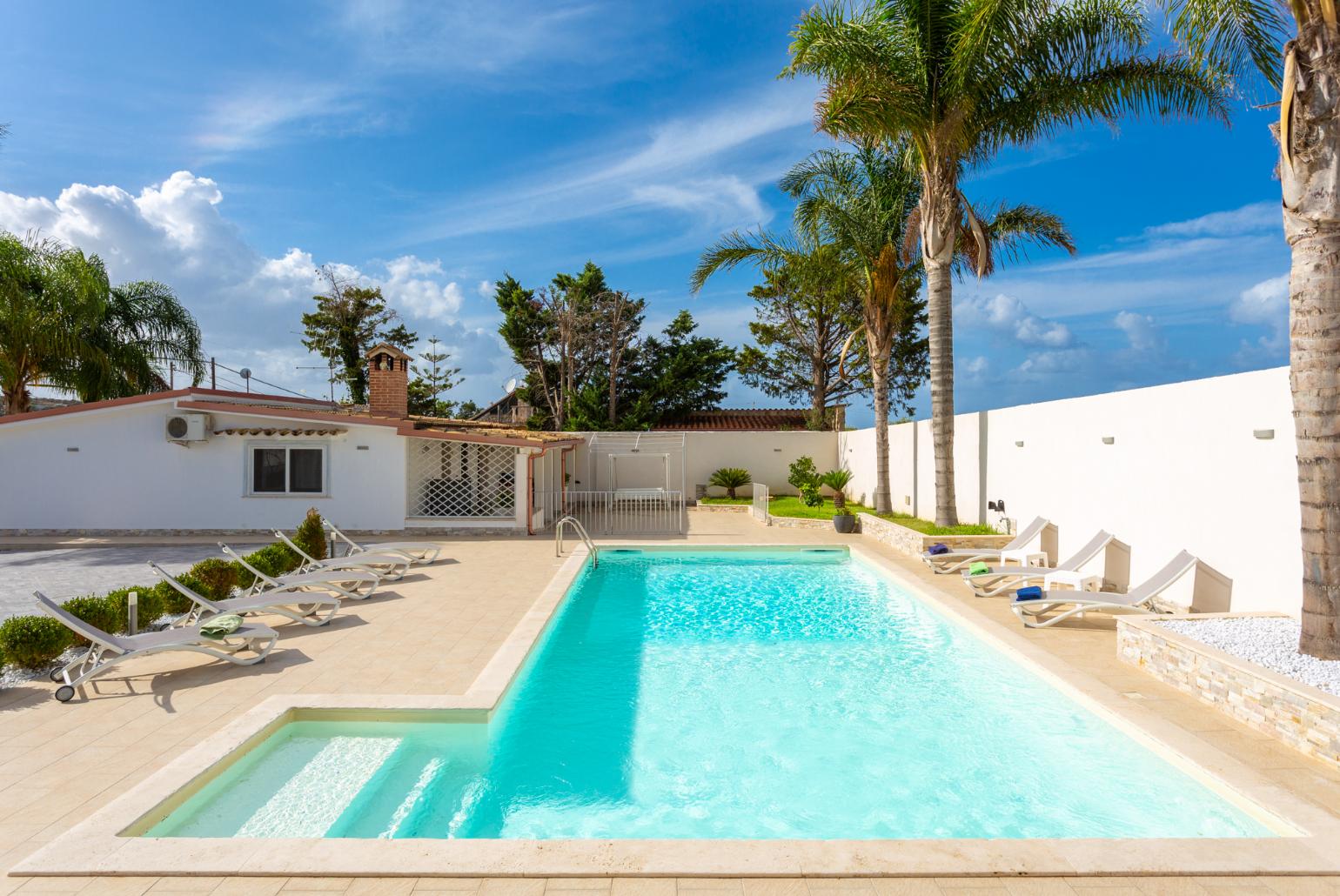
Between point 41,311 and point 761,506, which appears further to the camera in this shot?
point 761,506

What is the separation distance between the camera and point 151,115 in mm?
15250

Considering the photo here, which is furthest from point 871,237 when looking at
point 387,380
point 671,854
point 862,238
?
point 671,854

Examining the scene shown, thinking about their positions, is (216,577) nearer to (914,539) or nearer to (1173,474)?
(914,539)

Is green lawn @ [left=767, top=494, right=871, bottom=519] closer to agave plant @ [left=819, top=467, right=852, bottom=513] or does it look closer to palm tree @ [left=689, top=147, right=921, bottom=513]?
agave plant @ [left=819, top=467, right=852, bottom=513]

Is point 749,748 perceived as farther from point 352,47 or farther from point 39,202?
point 39,202

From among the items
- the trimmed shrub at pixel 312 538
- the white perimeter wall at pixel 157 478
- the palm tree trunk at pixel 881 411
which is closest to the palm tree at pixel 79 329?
the white perimeter wall at pixel 157 478

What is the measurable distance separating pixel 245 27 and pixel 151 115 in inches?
150

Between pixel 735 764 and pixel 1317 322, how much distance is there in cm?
578

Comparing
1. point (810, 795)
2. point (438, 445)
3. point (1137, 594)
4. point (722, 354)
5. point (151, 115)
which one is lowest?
point (810, 795)

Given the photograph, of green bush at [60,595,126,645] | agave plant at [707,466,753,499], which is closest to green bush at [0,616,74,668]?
green bush at [60,595,126,645]

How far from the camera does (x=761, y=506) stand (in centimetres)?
2089

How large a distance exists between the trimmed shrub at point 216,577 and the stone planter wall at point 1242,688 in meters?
10.3

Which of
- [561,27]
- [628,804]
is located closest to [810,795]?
[628,804]

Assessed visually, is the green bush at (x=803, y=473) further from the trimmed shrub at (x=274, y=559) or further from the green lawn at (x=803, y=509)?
the trimmed shrub at (x=274, y=559)
